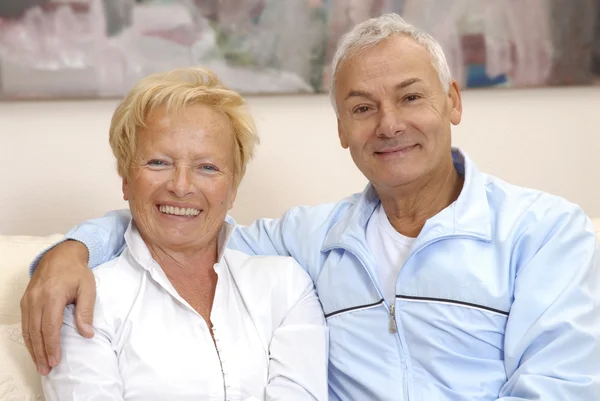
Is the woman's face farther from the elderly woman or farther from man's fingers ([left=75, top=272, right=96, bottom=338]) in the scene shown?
man's fingers ([left=75, top=272, right=96, bottom=338])

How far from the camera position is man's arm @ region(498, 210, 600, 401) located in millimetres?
1438

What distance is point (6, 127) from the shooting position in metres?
2.34

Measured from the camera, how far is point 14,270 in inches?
77.0

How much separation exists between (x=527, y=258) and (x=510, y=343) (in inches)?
7.5

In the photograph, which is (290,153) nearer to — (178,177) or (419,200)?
(419,200)

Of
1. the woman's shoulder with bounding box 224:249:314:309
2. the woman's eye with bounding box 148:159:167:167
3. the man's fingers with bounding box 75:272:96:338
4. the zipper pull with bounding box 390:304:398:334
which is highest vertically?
the woman's eye with bounding box 148:159:167:167

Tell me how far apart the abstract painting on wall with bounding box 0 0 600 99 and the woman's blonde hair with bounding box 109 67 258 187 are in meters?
0.67

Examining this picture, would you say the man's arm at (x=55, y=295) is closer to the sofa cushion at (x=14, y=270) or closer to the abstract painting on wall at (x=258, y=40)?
the sofa cushion at (x=14, y=270)

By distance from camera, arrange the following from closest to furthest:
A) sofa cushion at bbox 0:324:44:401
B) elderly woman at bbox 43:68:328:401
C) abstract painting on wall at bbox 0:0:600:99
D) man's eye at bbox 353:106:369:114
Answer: elderly woman at bbox 43:68:328:401
sofa cushion at bbox 0:324:44:401
man's eye at bbox 353:106:369:114
abstract painting on wall at bbox 0:0:600:99

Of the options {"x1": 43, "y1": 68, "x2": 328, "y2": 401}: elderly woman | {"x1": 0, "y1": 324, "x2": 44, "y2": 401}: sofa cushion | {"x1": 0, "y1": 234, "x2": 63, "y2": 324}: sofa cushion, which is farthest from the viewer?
{"x1": 0, "y1": 234, "x2": 63, "y2": 324}: sofa cushion

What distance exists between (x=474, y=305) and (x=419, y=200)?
31 centimetres

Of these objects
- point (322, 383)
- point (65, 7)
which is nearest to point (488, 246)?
point (322, 383)

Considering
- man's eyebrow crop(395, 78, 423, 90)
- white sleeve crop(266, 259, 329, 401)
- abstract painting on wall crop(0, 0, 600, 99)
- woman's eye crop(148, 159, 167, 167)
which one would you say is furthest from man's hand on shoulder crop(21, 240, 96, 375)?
abstract painting on wall crop(0, 0, 600, 99)

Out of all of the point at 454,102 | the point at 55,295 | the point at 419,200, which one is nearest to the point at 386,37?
the point at 454,102
